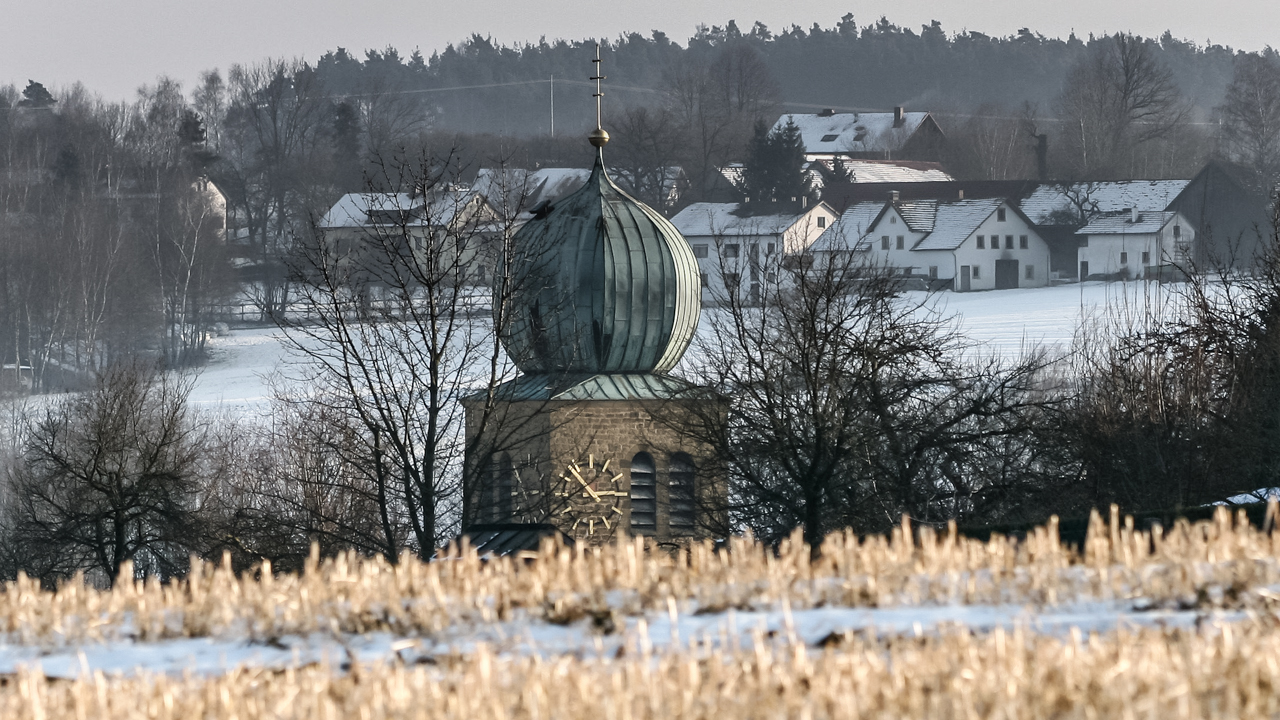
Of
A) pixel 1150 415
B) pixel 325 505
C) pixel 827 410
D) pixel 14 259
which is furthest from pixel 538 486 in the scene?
pixel 14 259

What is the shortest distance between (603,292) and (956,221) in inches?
2851

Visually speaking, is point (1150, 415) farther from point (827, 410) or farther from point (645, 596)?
point (645, 596)

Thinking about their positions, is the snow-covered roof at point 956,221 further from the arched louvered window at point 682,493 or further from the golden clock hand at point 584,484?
the golden clock hand at point 584,484

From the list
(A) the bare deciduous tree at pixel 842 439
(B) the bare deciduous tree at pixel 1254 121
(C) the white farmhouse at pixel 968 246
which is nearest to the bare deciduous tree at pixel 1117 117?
(B) the bare deciduous tree at pixel 1254 121

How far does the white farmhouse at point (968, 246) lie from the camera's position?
9888 centimetres

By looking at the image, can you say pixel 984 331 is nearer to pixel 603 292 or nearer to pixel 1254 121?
pixel 603 292

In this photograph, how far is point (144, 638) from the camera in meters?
6.92

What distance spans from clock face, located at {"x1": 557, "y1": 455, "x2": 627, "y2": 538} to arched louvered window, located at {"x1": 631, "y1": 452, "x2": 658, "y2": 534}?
13.1 inches

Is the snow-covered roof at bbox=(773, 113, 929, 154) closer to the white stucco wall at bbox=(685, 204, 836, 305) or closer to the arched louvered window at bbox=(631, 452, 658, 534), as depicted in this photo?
the white stucco wall at bbox=(685, 204, 836, 305)

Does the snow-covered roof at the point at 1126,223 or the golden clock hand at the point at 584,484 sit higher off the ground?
the snow-covered roof at the point at 1126,223

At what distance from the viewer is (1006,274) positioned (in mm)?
99438

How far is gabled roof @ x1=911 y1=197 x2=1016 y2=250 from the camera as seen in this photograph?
98.9 meters

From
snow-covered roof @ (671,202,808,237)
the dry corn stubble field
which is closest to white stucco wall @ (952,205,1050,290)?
snow-covered roof @ (671,202,808,237)

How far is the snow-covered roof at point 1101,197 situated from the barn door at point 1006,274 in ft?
15.3
